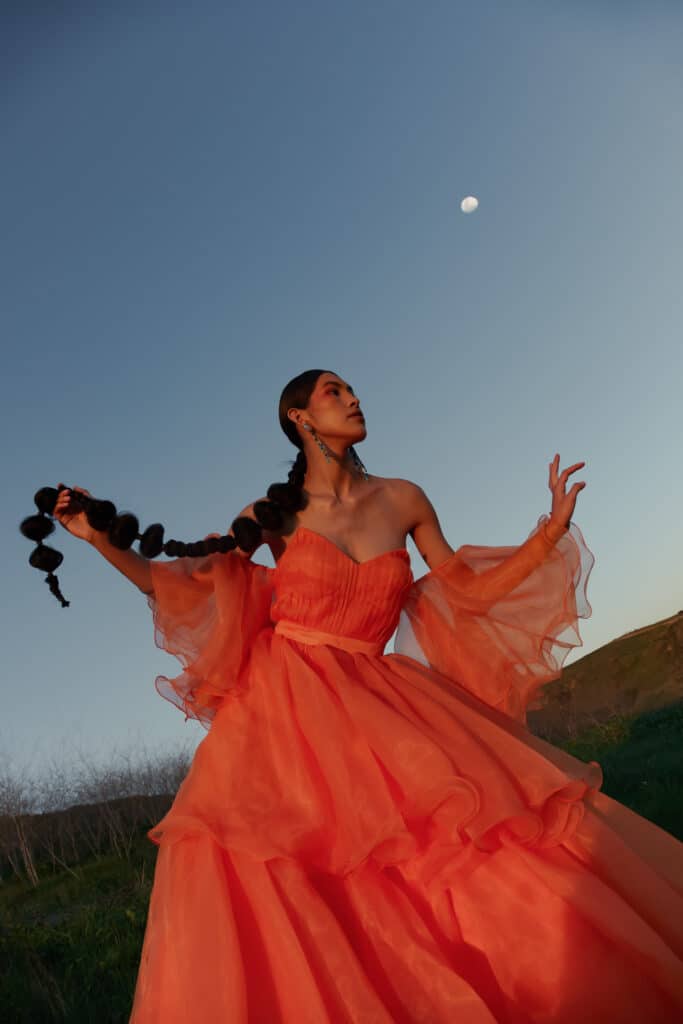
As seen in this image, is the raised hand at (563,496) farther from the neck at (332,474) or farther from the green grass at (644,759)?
the green grass at (644,759)

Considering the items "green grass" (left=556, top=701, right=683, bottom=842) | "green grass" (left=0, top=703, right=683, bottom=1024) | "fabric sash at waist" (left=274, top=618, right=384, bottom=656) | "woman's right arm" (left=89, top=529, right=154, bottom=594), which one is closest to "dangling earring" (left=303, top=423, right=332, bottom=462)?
"fabric sash at waist" (left=274, top=618, right=384, bottom=656)

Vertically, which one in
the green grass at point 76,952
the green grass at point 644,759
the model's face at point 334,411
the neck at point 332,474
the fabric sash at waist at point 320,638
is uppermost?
the model's face at point 334,411

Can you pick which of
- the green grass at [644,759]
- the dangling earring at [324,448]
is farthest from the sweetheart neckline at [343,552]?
the green grass at [644,759]

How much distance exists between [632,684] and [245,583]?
15983 mm

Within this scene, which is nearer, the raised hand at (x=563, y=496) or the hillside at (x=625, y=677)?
the raised hand at (x=563, y=496)

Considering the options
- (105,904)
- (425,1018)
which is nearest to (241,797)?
(425,1018)

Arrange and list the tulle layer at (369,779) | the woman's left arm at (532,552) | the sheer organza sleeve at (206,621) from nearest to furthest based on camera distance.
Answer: the tulle layer at (369,779) < the sheer organza sleeve at (206,621) < the woman's left arm at (532,552)

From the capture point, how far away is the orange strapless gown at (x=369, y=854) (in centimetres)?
223

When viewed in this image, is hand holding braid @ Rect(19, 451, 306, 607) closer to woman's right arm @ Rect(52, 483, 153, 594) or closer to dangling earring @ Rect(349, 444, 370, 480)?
woman's right arm @ Rect(52, 483, 153, 594)

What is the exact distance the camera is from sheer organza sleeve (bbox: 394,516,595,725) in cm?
335

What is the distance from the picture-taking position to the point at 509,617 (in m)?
3.42

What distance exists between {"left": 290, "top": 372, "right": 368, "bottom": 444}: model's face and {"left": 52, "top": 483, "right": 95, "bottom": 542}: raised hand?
1.04 metres

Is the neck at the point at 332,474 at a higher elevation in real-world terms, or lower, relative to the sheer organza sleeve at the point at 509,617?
higher

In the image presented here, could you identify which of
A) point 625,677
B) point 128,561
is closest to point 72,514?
point 128,561
